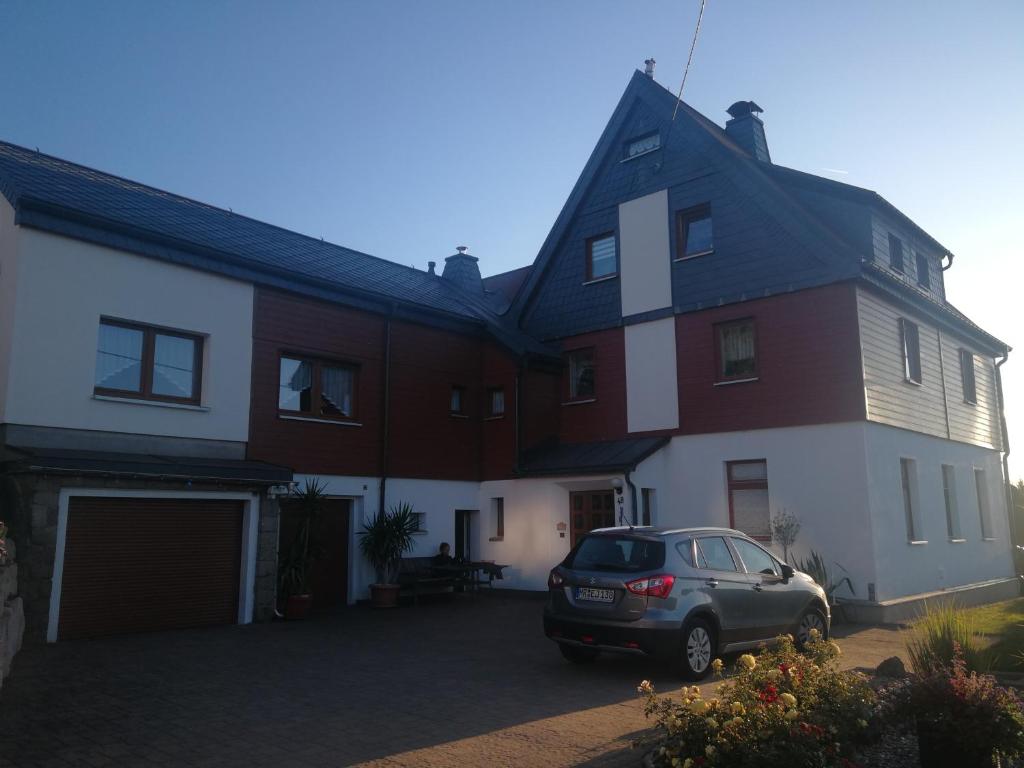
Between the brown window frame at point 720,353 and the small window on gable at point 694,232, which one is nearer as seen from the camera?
the brown window frame at point 720,353

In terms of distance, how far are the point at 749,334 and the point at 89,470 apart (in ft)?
40.8

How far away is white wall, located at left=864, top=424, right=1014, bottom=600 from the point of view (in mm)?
15289

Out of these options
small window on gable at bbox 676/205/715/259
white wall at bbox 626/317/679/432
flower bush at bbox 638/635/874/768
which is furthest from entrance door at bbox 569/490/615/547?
flower bush at bbox 638/635/874/768

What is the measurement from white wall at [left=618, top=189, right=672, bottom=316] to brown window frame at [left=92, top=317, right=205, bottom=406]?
31.1 ft

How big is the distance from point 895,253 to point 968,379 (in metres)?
4.78

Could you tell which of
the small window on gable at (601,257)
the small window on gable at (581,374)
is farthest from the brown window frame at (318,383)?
the small window on gable at (601,257)

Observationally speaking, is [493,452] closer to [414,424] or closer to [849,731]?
[414,424]

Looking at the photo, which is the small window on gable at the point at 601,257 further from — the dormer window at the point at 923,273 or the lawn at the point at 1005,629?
the lawn at the point at 1005,629

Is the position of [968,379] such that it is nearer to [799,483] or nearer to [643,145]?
[799,483]

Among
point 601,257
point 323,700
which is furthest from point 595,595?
point 601,257

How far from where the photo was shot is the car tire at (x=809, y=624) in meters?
10.6

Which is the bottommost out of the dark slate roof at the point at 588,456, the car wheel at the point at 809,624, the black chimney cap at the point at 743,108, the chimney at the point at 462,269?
the car wheel at the point at 809,624

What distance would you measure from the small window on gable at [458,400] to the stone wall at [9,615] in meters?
10.4

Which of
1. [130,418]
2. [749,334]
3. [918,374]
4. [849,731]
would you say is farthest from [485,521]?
[849,731]
